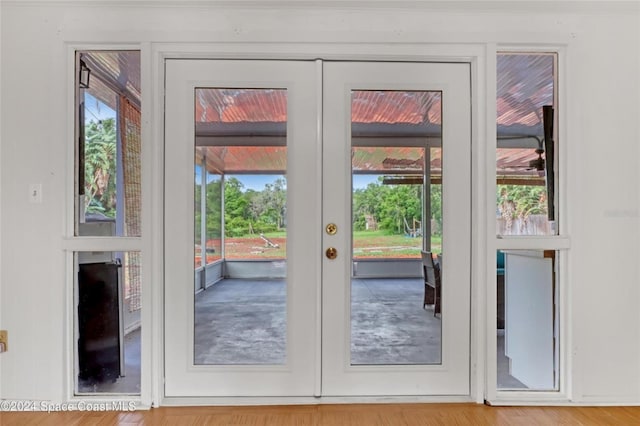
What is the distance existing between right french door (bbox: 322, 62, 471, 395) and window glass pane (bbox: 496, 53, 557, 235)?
234mm

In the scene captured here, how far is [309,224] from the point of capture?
2.18 metres

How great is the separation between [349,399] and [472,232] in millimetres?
1240

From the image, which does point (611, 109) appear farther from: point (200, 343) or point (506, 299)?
point (200, 343)

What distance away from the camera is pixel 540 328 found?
7.47 feet

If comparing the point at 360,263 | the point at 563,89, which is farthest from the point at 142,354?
the point at 563,89

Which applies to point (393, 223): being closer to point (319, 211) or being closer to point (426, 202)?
point (426, 202)

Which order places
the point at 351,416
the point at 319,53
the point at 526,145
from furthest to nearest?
the point at 526,145 < the point at 319,53 < the point at 351,416

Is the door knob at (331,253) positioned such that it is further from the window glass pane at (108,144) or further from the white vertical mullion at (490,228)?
the window glass pane at (108,144)

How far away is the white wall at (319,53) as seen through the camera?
6.89 feet

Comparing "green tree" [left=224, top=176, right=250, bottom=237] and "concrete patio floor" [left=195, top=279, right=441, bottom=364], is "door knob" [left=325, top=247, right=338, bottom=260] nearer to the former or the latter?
"concrete patio floor" [left=195, top=279, right=441, bottom=364]

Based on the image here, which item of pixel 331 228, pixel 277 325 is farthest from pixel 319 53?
pixel 277 325

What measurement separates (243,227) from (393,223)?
91cm

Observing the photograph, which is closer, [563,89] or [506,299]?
[563,89]

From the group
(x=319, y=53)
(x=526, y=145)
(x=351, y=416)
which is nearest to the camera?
(x=351, y=416)
